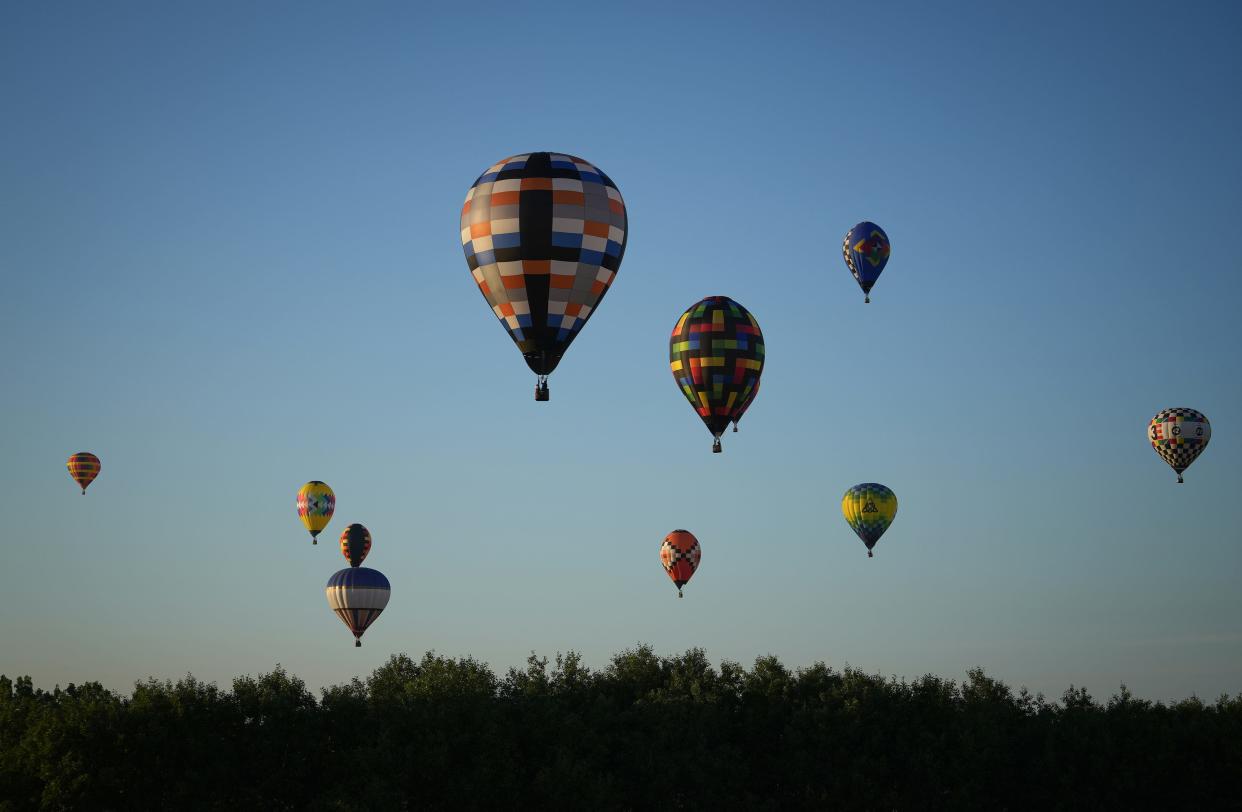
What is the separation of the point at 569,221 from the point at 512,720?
26494 millimetres

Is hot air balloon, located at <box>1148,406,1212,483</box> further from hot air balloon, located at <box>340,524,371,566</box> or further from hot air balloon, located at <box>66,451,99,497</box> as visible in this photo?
hot air balloon, located at <box>66,451,99,497</box>

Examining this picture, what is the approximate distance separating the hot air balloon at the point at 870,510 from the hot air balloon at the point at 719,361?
15.3 m

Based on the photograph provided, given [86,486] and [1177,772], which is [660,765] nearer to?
[1177,772]

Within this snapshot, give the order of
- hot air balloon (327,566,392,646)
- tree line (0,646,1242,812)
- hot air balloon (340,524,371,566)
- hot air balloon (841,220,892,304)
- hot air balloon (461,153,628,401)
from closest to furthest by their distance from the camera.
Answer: hot air balloon (461,153,628,401) → tree line (0,646,1242,812) → hot air balloon (841,220,892,304) → hot air balloon (327,566,392,646) → hot air balloon (340,524,371,566)

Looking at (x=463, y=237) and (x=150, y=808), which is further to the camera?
(x=150, y=808)

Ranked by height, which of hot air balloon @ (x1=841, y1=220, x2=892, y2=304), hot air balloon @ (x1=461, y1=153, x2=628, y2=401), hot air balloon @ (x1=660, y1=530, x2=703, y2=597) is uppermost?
hot air balloon @ (x1=841, y1=220, x2=892, y2=304)

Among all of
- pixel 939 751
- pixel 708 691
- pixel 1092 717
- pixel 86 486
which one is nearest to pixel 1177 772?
pixel 1092 717

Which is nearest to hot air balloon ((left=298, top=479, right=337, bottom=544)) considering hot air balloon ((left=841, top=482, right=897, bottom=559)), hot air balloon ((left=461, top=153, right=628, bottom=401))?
hot air balloon ((left=841, top=482, right=897, bottom=559))

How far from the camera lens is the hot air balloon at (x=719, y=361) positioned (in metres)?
62.2

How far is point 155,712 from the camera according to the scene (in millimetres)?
59500

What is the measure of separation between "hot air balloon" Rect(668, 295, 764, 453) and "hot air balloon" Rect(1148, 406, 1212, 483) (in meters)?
27.2

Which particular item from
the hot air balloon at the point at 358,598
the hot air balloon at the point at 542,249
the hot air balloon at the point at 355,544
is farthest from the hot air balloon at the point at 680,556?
the hot air balloon at the point at 542,249

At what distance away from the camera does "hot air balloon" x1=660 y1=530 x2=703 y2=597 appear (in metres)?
77.8

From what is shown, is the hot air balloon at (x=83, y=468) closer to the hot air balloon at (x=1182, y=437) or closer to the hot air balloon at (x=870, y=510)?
the hot air balloon at (x=870, y=510)
